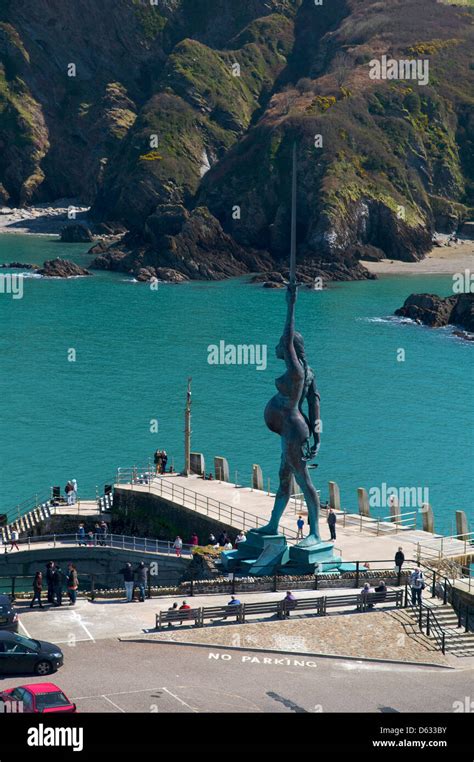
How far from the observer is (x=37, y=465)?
90500 millimetres

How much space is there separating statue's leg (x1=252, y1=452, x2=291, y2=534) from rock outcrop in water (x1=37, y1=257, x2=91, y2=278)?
477ft

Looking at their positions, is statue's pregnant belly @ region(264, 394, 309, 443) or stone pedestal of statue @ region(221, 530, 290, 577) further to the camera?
statue's pregnant belly @ region(264, 394, 309, 443)

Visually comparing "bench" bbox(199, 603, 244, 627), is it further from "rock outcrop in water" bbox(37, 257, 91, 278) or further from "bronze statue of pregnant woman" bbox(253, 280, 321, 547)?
"rock outcrop in water" bbox(37, 257, 91, 278)

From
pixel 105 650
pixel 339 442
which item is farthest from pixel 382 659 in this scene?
pixel 339 442

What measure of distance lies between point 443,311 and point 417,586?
363 ft

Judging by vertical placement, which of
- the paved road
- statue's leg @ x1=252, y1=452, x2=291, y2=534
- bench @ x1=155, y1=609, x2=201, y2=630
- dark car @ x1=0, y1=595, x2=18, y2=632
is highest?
statue's leg @ x1=252, y1=452, x2=291, y2=534

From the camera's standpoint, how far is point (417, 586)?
149 feet

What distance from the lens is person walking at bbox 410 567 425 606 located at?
45.5 meters

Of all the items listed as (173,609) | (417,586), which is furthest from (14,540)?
(417,586)

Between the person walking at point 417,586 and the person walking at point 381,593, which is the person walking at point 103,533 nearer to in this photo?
the person walking at point 381,593

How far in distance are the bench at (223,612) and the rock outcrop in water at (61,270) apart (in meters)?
153

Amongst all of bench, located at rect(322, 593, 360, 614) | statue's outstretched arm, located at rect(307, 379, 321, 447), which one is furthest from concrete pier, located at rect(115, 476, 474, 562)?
bench, located at rect(322, 593, 360, 614)
